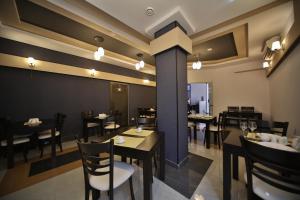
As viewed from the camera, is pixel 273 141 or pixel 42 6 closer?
pixel 273 141

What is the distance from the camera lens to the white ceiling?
198cm

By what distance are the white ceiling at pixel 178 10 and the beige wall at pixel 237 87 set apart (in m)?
4.13

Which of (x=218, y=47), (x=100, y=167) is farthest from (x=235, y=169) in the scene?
(x=218, y=47)

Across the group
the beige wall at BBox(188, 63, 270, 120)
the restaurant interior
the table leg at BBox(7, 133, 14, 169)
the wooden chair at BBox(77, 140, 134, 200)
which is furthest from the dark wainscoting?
the beige wall at BBox(188, 63, 270, 120)

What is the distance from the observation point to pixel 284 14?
229 cm

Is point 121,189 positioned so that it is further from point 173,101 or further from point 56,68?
point 56,68

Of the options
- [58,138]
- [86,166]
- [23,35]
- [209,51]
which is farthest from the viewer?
[209,51]

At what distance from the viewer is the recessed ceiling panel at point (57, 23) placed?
89.1 inches

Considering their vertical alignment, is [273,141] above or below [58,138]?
above

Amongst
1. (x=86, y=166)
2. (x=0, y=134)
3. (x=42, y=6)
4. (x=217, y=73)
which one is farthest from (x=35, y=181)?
(x=217, y=73)

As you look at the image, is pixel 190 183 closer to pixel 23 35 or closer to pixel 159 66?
pixel 159 66

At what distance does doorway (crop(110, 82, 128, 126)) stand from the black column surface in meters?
3.38

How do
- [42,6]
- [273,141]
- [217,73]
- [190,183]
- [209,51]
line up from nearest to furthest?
1. [273,141]
2. [190,183]
3. [42,6]
4. [209,51]
5. [217,73]

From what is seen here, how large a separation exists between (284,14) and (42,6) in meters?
4.37
